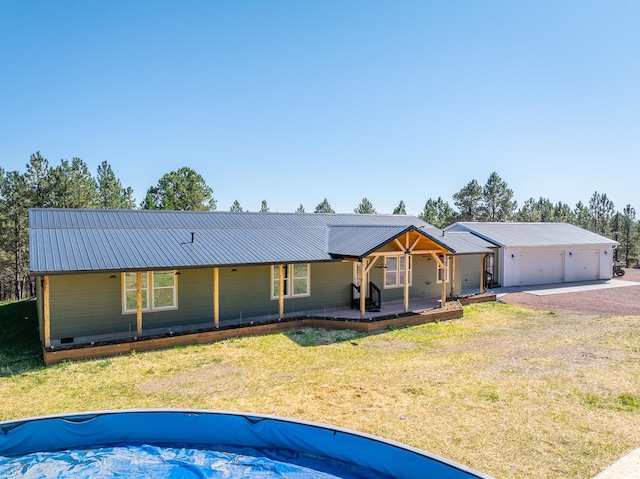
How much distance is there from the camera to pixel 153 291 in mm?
11500

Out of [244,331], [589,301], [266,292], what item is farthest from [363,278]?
[589,301]

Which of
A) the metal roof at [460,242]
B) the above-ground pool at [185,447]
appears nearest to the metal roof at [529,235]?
the metal roof at [460,242]

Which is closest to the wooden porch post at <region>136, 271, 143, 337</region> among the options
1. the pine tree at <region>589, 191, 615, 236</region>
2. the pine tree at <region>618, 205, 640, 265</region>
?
the pine tree at <region>618, 205, 640, 265</region>

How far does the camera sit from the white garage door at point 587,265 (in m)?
24.7

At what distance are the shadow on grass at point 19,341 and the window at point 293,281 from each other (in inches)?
271

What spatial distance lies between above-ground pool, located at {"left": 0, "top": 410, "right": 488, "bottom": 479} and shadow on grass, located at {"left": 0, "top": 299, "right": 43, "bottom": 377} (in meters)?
3.56

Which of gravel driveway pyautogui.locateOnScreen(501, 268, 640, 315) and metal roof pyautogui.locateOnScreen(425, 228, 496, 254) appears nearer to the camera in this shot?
gravel driveway pyautogui.locateOnScreen(501, 268, 640, 315)

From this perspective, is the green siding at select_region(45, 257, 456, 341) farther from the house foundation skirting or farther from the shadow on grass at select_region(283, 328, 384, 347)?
the shadow on grass at select_region(283, 328, 384, 347)

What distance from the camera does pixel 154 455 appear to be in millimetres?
6301

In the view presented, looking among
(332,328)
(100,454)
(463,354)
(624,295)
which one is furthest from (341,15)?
(624,295)

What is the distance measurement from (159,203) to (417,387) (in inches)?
1435

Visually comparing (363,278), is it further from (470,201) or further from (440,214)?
(440,214)

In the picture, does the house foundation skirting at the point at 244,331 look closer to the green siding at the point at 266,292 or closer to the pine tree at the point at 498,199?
the green siding at the point at 266,292

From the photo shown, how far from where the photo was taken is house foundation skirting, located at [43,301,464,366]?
9438 millimetres
